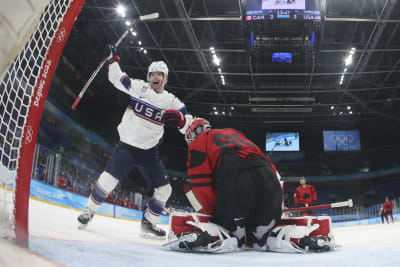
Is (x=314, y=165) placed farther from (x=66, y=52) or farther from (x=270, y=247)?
(x=270, y=247)

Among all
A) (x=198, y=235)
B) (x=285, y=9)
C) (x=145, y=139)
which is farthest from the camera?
(x=285, y=9)

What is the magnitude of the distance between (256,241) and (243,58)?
8480mm

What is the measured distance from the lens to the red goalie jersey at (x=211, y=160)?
60.7 inches

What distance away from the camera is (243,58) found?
9664 millimetres

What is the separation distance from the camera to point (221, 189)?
5.00ft

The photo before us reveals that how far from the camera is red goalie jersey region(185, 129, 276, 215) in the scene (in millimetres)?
1541

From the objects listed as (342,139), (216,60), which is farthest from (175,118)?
(342,139)

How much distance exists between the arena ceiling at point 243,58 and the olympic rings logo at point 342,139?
759 millimetres

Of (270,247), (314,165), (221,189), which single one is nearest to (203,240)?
(221,189)

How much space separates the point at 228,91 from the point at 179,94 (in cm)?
175

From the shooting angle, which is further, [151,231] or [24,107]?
[151,231]

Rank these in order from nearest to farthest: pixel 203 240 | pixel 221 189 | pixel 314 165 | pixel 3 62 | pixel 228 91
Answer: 1. pixel 3 62
2. pixel 203 240
3. pixel 221 189
4. pixel 228 91
5. pixel 314 165

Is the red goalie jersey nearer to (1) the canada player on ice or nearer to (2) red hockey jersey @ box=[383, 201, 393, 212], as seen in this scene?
(1) the canada player on ice

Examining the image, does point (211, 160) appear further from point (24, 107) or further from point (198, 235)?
point (24, 107)
